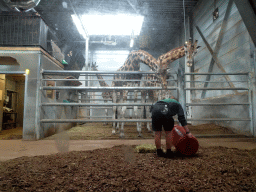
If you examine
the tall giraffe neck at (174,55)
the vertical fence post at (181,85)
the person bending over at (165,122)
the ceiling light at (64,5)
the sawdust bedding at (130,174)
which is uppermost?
the ceiling light at (64,5)

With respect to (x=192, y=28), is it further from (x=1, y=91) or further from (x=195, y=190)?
(x=1, y=91)

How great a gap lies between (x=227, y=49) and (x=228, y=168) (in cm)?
339

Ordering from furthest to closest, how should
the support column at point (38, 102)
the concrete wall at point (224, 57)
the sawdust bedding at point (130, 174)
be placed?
the concrete wall at point (224, 57) → the support column at point (38, 102) → the sawdust bedding at point (130, 174)

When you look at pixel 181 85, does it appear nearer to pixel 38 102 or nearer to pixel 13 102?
pixel 38 102

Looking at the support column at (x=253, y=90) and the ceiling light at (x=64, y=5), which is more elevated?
the ceiling light at (x=64, y=5)

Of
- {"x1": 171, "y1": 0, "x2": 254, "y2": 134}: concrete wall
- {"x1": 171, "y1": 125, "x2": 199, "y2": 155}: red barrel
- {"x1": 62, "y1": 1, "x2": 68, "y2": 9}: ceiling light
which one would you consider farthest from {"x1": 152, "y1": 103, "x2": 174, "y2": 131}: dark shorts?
{"x1": 62, "y1": 1, "x2": 68, "y2": 9}: ceiling light

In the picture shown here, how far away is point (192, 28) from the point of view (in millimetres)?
4824

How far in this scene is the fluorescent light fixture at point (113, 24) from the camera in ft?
15.9

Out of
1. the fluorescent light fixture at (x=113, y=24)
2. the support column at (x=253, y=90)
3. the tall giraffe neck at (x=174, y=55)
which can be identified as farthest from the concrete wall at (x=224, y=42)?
the fluorescent light fixture at (x=113, y=24)

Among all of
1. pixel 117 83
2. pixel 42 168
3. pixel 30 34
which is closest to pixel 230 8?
pixel 117 83

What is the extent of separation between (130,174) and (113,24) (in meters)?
5.09

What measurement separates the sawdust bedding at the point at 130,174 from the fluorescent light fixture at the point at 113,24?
15.5 feet

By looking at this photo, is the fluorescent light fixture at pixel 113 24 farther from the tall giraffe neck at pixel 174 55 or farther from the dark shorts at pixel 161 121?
the dark shorts at pixel 161 121

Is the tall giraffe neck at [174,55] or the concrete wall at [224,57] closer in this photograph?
the tall giraffe neck at [174,55]
